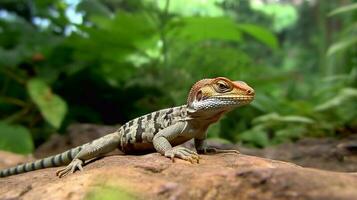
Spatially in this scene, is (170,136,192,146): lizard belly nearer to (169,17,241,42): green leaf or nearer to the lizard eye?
the lizard eye

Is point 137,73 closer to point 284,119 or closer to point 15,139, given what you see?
point 15,139

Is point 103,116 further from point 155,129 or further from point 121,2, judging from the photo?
point 155,129

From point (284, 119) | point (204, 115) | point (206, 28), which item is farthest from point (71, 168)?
point (206, 28)

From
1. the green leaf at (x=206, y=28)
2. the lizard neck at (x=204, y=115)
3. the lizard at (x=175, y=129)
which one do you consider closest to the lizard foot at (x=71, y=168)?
the lizard at (x=175, y=129)

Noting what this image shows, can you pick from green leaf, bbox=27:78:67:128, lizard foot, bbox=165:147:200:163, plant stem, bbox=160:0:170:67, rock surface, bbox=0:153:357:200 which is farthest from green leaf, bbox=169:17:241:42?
rock surface, bbox=0:153:357:200

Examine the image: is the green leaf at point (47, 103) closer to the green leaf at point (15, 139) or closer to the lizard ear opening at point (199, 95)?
the green leaf at point (15, 139)

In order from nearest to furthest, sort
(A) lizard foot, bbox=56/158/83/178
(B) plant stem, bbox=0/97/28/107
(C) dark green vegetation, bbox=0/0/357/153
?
(A) lizard foot, bbox=56/158/83/178 → (C) dark green vegetation, bbox=0/0/357/153 → (B) plant stem, bbox=0/97/28/107

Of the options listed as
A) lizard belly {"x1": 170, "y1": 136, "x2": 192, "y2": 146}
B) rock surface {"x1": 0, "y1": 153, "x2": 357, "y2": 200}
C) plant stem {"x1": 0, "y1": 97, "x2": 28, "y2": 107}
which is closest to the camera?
rock surface {"x1": 0, "y1": 153, "x2": 357, "y2": 200}
